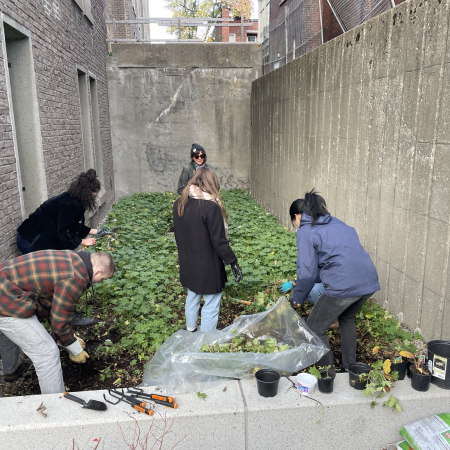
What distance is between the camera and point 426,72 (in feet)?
11.0

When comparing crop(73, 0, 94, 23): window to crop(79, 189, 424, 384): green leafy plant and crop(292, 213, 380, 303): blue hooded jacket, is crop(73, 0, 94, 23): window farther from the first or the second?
crop(292, 213, 380, 303): blue hooded jacket

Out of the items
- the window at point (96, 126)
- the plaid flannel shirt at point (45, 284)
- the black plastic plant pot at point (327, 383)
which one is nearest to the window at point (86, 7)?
the window at point (96, 126)

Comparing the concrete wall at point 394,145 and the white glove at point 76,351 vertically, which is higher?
the concrete wall at point 394,145

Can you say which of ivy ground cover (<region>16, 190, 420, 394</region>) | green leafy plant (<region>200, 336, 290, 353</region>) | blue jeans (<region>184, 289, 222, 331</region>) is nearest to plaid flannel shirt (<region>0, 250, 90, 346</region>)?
ivy ground cover (<region>16, 190, 420, 394</region>)

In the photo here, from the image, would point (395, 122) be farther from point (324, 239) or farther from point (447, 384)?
point (447, 384)

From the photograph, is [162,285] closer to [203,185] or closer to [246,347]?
[203,185]

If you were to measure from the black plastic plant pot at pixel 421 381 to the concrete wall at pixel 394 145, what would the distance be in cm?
92

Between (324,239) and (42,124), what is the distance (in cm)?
386

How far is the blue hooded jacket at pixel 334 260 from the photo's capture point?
9.27ft

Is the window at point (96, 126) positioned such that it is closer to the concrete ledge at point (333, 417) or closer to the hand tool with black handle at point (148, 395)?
the hand tool with black handle at point (148, 395)

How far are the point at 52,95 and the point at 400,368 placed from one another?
5.20 metres

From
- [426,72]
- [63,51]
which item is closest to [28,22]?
[63,51]

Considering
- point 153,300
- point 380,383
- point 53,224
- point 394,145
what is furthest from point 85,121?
point 380,383

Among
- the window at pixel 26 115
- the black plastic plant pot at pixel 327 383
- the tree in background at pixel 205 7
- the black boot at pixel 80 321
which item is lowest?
the black boot at pixel 80 321
